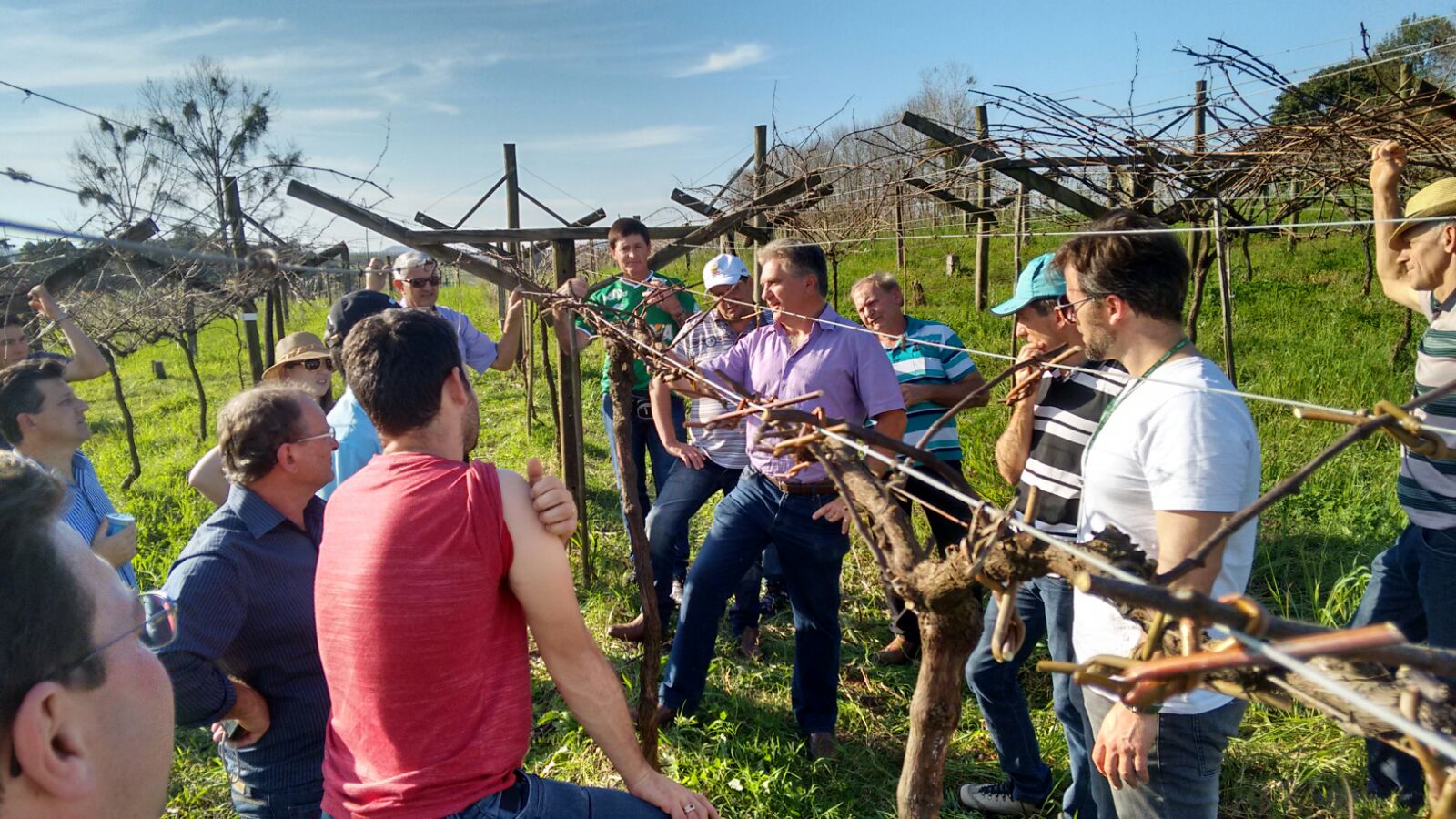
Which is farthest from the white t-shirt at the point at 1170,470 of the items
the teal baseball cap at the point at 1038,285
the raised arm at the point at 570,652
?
the raised arm at the point at 570,652

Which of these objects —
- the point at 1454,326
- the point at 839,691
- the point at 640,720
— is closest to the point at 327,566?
the point at 640,720

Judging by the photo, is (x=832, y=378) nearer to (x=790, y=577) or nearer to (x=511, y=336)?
(x=790, y=577)

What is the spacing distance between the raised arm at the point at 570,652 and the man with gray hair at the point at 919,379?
1.96 metres

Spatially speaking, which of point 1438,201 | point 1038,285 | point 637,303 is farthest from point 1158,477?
point 637,303

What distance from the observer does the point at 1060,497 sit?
7.76 feet

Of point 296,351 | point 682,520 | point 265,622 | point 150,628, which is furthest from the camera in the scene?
point 682,520

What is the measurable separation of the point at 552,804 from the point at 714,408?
2.42m

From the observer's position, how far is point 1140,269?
173 centimetres

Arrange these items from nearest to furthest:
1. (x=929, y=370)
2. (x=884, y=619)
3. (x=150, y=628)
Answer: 1. (x=150, y=628)
2. (x=929, y=370)
3. (x=884, y=619)

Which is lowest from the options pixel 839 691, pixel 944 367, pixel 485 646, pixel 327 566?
pixel 839 691

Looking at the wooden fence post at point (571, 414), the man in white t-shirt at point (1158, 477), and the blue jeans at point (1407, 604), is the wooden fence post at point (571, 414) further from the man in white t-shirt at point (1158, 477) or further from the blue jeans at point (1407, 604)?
the blue jeans at point (1407, 604)

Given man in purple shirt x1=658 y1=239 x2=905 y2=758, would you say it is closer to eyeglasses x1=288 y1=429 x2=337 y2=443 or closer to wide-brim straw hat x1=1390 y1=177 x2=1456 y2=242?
eyeglasses x1=288 y1=429 x2=337 y2=443

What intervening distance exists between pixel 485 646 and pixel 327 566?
1.15 ft

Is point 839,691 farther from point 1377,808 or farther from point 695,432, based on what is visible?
point 1377,808
